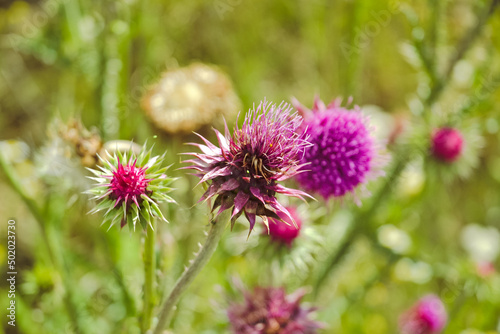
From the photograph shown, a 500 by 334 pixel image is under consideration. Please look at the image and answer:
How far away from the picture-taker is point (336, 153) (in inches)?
76.8

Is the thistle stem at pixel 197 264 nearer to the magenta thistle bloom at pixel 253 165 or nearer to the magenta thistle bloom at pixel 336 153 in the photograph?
the magenta thistle bloom at pixel 253 165

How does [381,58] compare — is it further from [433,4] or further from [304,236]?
[304,236]

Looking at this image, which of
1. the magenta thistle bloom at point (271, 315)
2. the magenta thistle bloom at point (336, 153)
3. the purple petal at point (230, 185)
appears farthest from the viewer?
the magenta thistle bloom at point (271, 315)

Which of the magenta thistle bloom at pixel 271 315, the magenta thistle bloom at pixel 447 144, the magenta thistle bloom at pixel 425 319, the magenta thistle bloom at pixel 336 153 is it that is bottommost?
the magenta thistle bloom at pixel 425 319

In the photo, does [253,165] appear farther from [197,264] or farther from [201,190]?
[201,190]

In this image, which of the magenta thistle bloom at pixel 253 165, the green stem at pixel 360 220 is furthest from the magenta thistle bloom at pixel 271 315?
the green stem at pixel 360 220

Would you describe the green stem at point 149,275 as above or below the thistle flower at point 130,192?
below

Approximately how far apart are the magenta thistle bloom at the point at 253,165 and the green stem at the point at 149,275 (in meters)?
0.32

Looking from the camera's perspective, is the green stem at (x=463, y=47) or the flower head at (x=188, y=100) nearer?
the green stem at (x=463, y=47)

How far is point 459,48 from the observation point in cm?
304

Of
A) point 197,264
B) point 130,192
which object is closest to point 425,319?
point 197,264

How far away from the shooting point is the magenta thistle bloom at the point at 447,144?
2797 mm

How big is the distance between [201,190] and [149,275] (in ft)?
4.61

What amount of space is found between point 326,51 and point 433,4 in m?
1.07
